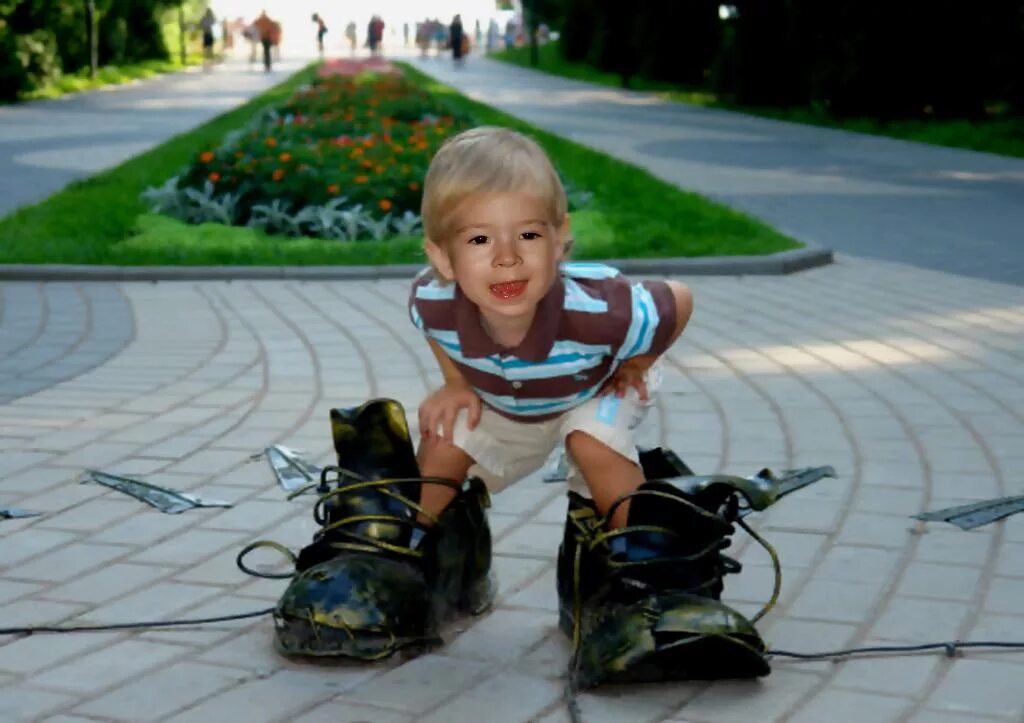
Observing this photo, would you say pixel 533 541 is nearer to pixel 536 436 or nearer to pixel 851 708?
pixel 536 436

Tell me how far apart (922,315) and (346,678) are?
4900mm

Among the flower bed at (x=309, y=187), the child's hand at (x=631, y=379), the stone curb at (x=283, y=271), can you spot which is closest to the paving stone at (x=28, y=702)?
the child's hand at (x=631, y=379)

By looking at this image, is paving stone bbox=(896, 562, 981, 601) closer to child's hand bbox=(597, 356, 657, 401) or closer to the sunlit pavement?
the sunlit pavement

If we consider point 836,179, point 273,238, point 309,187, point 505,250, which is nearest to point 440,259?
point 505,250

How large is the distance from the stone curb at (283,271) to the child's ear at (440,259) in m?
5.43

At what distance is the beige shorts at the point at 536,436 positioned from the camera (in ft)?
10.3

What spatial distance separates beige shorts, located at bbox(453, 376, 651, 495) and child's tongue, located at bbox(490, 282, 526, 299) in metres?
0.33

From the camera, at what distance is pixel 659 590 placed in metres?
3.04

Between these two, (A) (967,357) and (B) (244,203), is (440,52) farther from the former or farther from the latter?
A: (A) (967,357)

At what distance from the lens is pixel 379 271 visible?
8.59 metres

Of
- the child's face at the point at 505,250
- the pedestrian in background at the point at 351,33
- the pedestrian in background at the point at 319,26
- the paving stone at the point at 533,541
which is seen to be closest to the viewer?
the child's face at the point at 505,250

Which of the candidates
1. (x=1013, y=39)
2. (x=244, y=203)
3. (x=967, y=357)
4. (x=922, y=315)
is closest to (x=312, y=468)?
(x=967, y=357)

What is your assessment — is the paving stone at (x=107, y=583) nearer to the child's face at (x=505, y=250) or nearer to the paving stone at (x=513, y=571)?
the paving stone at (x=513, y=571)

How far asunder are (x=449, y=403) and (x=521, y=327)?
28 centimetres
